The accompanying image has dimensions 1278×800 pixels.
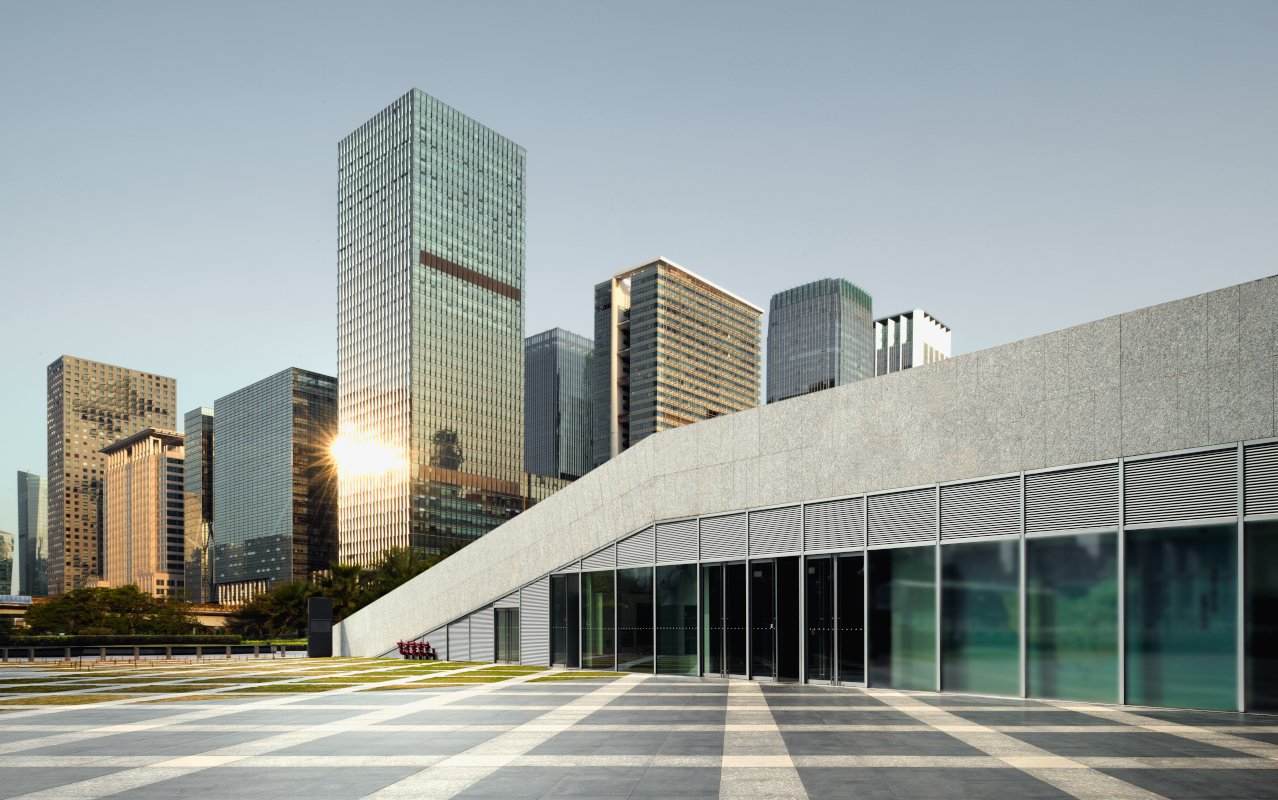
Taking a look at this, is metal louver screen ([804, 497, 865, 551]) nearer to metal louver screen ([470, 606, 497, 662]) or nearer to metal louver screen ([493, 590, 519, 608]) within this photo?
metal louver screen ([493, 590, 519, 608])

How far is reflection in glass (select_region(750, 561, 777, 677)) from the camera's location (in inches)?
1027

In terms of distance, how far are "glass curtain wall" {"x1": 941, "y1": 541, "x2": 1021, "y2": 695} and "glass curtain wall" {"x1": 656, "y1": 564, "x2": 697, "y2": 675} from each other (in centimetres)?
859

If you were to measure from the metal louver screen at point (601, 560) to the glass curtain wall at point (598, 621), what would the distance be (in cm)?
20

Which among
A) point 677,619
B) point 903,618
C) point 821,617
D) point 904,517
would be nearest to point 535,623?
point 677,619

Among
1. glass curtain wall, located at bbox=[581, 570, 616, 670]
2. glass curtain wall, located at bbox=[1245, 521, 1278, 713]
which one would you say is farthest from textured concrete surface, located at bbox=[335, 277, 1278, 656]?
glass curtain wall, located at bbox=[1245, 521, 1278, 713]

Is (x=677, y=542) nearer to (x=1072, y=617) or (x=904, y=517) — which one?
(x=904, y=517)

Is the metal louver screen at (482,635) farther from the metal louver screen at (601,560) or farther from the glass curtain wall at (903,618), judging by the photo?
the glass curtain wall at (903,618)

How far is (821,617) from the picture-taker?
81.6ft

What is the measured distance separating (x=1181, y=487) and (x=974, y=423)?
4531 mm

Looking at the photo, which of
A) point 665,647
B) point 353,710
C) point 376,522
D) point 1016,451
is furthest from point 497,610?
point 376,522

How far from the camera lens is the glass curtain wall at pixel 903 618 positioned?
72.6 ft

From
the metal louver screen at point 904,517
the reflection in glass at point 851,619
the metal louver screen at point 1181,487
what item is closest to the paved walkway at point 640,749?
the reflection in glass at point 851,619

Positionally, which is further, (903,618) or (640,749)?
(903,618)

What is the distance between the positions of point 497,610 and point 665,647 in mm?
9358
